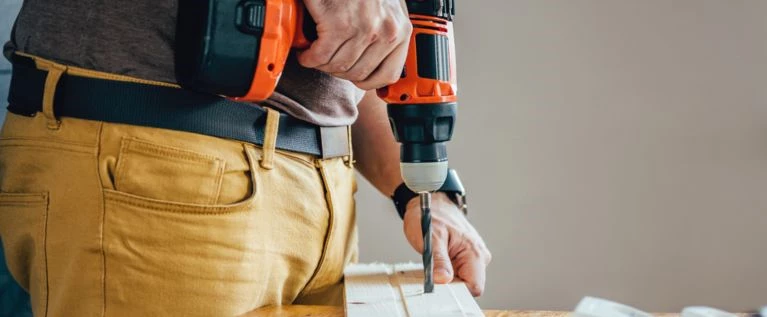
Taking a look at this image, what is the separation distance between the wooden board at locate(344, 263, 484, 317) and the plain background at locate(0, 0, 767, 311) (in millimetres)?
917

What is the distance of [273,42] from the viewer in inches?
25.0

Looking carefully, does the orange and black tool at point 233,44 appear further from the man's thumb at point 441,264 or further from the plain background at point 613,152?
the plain background at point 613,152

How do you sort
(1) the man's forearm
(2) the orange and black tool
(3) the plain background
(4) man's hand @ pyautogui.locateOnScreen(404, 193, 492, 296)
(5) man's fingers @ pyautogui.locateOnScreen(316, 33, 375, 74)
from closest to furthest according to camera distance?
(2) the orange and black tool
(5) man's fingers @ pyautogui.locateOnScreen(316, 33, 375, 74)
(4) man's hand @ pyautogui.locateOnScreen(404, 193, 492, 296)
(1) the man's forearm
(3) the plain background

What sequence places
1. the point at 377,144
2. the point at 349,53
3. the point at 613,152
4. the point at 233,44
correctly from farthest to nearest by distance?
1. the point at 613,152
2. the point at 377,144
3. the point at 349,53
4. the point at 233,44

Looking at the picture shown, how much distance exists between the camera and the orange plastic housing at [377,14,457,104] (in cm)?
79

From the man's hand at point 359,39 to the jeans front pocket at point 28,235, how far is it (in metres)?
0.31

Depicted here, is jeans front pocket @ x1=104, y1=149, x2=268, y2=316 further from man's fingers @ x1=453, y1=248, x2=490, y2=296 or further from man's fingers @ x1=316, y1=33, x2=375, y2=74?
man's fingers @ x1=453, y1=248, x2=490, y2=296

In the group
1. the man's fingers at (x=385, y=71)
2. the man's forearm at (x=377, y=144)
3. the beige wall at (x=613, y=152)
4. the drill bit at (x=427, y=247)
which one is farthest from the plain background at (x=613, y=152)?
the man's fingers at (x=385, y=71)

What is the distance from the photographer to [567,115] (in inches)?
71.2

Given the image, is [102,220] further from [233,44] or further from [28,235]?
[233,44]

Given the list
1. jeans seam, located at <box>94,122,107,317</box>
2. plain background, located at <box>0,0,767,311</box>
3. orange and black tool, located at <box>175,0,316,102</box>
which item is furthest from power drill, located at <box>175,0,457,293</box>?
plain background, located at <box>0,0,767,311</box>

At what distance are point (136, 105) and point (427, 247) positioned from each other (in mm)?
397

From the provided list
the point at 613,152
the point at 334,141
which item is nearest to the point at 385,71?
the point at 334,141

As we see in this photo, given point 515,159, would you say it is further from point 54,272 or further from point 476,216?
point 54,272
